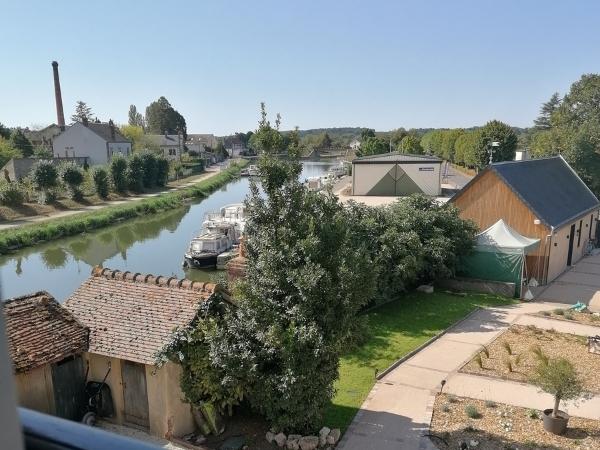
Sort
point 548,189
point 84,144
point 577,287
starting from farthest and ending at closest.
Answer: point 84,144 < point 548,189 < point 577,287

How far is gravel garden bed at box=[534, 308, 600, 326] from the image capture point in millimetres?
16594

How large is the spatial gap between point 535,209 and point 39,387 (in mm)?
19055

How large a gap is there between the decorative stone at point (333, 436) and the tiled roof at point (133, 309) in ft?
11.7

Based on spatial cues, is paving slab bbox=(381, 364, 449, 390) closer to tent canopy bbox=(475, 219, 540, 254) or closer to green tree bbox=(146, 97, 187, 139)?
tent canopy bbox=(475, 219, 540, 254)

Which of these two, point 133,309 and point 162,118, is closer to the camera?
point 133,309

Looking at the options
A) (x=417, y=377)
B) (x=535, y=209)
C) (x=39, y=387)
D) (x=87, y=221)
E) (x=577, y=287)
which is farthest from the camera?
(x=87, y=221)

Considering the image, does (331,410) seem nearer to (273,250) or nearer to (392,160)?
(273,250)

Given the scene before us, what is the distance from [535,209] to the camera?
21.0 metres

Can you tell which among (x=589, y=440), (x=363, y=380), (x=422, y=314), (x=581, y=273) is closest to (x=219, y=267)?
(x=422, y=314)

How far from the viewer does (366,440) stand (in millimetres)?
10180

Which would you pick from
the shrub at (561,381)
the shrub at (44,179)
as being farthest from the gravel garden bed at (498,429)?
the shrub at (44,179)

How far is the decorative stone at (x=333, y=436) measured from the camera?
988 cm

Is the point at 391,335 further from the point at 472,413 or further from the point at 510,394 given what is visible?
the point at 472,413

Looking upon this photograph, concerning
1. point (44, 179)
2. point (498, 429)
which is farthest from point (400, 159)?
point (498, 429)
